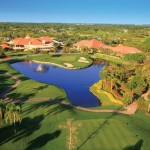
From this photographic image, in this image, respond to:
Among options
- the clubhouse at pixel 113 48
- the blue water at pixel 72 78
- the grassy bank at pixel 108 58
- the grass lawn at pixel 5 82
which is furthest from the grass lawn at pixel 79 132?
the clubhouse at pixel 113 48

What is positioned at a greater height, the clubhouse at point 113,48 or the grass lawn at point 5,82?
the clubhouse at point 113,48

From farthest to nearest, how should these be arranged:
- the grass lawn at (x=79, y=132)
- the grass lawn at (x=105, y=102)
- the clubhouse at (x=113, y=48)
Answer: the clubhouse at (x=113, y=48) < the grass lawn at (x=105, y=102) < the grass lawn at (x=79, y=132)

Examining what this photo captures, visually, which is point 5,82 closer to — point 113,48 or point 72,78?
point 72,78

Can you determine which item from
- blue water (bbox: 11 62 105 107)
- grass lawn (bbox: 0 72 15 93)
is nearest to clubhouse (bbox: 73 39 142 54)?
blue water (bbox: 11 62 105 107)

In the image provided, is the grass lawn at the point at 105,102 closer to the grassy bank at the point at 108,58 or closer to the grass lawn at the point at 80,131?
the grass lawn at the point at 80,131

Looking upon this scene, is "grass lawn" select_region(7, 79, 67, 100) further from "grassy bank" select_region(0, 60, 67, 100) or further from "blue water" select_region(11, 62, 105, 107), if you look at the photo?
"blue water" select_region(11, 62, 105, 107)
